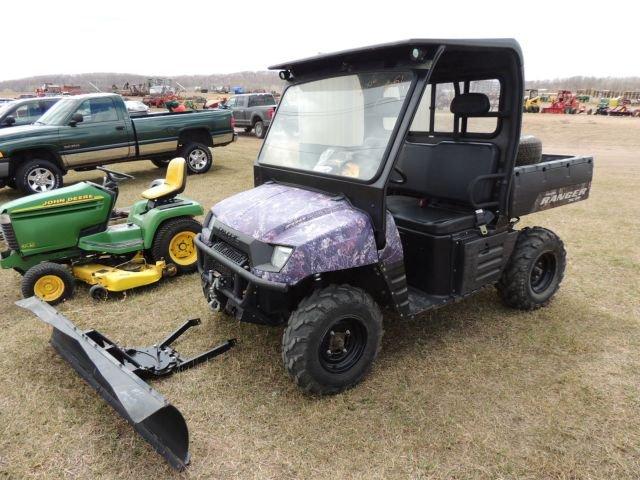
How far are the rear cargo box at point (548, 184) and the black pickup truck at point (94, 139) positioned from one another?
8.75 m

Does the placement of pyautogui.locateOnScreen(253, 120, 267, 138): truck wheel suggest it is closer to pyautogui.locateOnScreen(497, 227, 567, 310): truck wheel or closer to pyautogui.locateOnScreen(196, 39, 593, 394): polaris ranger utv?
pyautogui.locateOnScreen(196, 39, 593, 394): polaris ranger utv

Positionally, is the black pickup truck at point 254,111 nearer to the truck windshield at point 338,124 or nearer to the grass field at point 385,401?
the grass field at point 385,401

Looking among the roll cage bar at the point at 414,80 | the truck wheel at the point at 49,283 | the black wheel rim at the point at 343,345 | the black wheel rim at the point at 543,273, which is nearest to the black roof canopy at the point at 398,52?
the roll cage bar at the point at 414,80

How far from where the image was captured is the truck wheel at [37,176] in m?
8.96

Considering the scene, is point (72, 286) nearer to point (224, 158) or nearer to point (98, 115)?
point (98, 115)

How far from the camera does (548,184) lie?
394cm

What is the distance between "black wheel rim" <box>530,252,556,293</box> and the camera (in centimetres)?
435

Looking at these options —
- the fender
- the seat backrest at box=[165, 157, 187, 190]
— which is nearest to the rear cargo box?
the fender

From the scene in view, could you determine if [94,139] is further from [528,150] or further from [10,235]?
[528,150]

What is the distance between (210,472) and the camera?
2.57 metres

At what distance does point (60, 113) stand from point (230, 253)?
842 cm

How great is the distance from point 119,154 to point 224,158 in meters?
4.20

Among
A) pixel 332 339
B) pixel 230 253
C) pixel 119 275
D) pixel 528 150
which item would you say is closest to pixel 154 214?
pixel 119 275

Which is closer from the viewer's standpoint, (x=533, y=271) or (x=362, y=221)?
(x=362, y=221)
